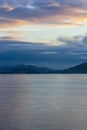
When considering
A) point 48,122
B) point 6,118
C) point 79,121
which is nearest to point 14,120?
point 6,118

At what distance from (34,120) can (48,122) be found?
1748mm

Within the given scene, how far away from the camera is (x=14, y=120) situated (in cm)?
Answer: 3634

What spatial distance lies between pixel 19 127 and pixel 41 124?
7.54 feet

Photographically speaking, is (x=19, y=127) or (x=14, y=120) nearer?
(x=19, y=127)

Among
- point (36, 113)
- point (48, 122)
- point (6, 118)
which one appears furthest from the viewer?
point (36, 113)

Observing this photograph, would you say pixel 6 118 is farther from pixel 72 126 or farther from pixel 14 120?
pixel 72 126

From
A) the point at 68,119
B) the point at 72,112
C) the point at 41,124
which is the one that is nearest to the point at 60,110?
the point at 72,112

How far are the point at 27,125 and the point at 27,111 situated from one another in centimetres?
982

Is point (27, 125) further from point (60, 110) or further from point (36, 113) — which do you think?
point (60, 110)

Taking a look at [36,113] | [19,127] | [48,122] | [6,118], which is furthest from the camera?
[36,113]

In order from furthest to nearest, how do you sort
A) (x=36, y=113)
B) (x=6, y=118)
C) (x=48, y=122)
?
(x=36, y=113) → (x=6, y=118) → (x=48, y=122)

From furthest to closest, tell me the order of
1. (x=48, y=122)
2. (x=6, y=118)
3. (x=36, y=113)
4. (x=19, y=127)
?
(x=36, y=113)
(x=6, y=118)
(x=48, y=122)
(x=19, y=127)

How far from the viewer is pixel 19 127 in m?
32.2

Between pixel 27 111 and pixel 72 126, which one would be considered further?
pixel 27 111
